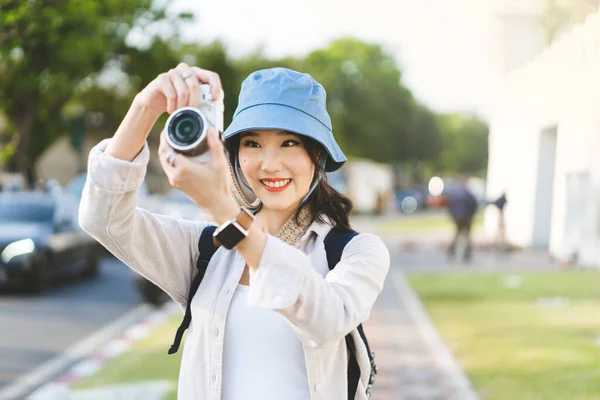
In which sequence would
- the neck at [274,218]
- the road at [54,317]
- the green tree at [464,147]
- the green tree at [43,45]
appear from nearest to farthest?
1. the neck at [274,218]
2. the green tree at [43,45]
3. the road at [54,317]
4. the green tree at [464,147]

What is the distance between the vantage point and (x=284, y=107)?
2043 mm

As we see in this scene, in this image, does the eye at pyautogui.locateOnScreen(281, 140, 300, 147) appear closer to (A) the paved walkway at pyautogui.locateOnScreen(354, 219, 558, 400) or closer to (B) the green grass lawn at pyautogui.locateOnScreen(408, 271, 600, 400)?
(A) the paved walkway at pyautogui.locateOnScreen(354, 219, 558, 400)

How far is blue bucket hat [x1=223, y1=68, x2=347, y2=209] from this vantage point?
6.63ft

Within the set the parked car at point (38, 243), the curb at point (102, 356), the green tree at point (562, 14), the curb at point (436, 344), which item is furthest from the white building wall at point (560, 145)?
the parked car at point (38, 243)

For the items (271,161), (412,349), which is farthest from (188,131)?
(412,349)

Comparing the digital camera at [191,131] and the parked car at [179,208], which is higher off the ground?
the digital camera at [191,131]

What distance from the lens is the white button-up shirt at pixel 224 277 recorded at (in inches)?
67.7

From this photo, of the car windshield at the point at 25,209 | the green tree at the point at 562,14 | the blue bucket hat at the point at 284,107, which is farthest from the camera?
the car windshield at the point at 25,209

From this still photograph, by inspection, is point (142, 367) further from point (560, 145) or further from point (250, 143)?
point (250, 143)

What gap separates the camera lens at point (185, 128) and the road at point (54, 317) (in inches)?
231

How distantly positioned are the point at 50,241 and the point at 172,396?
6.75m

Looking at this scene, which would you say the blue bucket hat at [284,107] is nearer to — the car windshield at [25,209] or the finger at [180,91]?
the finger at [180,91]

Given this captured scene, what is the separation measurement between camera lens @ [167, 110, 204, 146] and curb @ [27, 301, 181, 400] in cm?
515

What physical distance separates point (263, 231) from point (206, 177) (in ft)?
0.69
